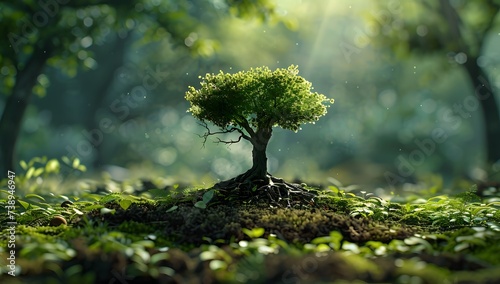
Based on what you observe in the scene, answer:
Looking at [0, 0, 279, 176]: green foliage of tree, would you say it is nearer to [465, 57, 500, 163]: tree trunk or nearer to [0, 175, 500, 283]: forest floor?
[0, 175, 500, 283]: forest floor

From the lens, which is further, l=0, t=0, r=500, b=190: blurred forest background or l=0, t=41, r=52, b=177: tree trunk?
l=0, t=0, r=500, b=190: blurred forest background

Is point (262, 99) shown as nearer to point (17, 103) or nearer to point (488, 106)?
point (17, 103)

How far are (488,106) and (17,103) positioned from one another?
35.1 ft

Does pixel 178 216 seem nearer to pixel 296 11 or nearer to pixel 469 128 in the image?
pixel 296 11

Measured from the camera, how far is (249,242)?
3.72 metres

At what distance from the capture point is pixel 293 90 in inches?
200

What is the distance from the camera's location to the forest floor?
8.32 ft

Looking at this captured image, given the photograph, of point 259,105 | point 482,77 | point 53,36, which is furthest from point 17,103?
point 482,77

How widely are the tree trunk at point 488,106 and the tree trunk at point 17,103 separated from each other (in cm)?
984

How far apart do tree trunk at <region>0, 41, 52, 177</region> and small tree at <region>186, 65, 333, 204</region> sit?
6.79 metres

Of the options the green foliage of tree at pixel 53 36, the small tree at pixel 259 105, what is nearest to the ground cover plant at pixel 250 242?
the small tree at pixel 259 105

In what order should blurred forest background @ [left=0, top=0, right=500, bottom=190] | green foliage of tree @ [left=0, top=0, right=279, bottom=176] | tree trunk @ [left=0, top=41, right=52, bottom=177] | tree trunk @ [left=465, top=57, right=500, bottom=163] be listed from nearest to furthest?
green foliage of tree @ [left=0, top=0, right=279, bottom=176] < tree trunk @ [left=0, top=41, right=52, bottom=177] < tree trunk @ [left=465, top=57, right=500, bottom=163] < blurred forest background @ [left=0, top=0, right=500, bottom=190]

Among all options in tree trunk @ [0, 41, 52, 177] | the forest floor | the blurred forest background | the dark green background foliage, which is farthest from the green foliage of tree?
the blurred forest background

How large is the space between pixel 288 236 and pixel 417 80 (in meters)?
18.6
